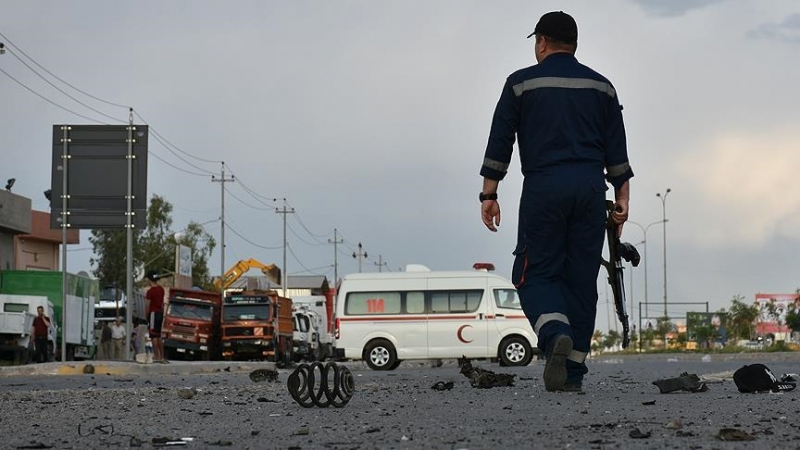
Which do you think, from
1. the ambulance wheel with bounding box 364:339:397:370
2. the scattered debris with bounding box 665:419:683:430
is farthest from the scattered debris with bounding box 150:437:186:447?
the ambulance wheel with bounding box 364:339:397:370

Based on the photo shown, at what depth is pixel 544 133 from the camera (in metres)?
8.62

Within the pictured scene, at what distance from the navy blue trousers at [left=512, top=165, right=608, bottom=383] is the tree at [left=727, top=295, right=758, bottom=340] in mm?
65835

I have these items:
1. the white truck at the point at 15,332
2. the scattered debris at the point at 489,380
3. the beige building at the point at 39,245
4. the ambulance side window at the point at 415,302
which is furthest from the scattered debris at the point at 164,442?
the beige building at the point at 39,245

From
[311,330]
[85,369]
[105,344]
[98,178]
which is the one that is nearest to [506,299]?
[98,178]

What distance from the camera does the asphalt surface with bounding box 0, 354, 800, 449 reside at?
5266 millimetres

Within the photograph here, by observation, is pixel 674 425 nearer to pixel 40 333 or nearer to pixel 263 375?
pixel 263 375

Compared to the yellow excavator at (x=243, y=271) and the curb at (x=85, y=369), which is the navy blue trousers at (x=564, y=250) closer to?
the curb at (x=85, y=369)

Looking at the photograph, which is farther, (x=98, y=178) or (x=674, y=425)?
(x=98, y=178)

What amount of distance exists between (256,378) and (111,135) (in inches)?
630

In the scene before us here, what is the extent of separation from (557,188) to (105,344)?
49.9 metres

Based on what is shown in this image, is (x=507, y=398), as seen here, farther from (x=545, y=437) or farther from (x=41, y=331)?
(x=41, y=331)

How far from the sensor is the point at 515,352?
33031 mm

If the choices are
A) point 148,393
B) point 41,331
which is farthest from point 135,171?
point 148,393

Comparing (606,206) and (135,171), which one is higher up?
(135,171)
